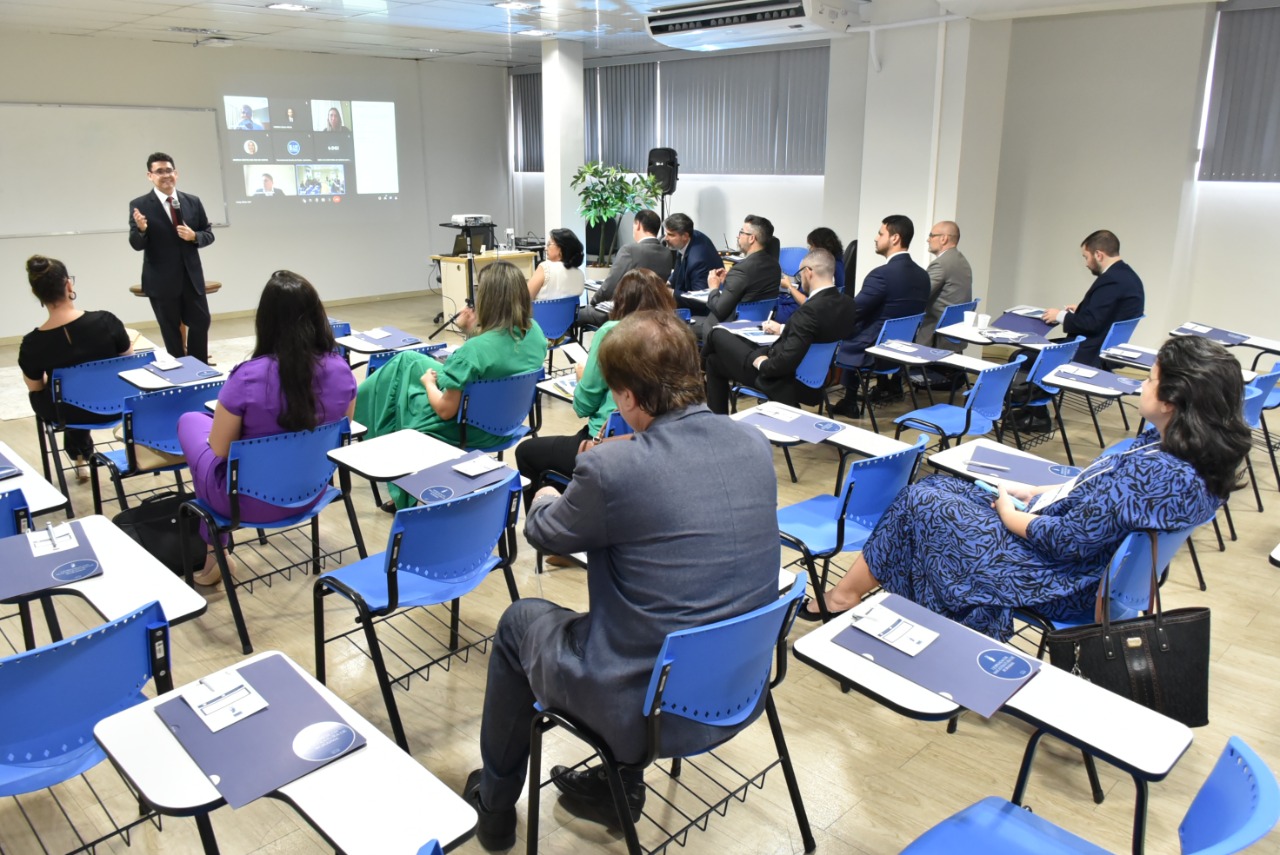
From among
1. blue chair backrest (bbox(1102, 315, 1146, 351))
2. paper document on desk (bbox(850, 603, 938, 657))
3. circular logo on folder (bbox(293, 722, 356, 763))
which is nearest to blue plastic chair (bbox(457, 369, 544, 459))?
Result: paper document on desk (bbox(850, 603, 938, 657))

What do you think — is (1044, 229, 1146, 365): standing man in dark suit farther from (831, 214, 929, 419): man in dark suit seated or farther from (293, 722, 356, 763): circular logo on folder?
(293, 722, 356, 763): circular logo on folder

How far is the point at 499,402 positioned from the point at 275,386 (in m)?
1.08

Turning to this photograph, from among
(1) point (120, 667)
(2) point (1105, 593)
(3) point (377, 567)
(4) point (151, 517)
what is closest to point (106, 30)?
(4) point (151, 517)

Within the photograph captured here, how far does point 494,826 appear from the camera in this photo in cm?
226

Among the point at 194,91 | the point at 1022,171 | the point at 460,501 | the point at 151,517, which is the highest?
the point at 194,91

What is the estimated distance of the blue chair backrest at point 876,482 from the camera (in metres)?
2.90

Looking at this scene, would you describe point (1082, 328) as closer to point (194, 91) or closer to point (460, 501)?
point (460, 501)

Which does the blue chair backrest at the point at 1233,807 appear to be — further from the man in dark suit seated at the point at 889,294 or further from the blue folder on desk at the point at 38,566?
the man in dark suit seated at the point at 889,294

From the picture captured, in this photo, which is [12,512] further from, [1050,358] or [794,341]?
[1050,358]

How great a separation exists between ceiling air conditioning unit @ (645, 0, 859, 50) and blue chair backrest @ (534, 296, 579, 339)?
2.66 m

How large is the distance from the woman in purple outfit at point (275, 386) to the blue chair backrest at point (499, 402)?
0.74 metres

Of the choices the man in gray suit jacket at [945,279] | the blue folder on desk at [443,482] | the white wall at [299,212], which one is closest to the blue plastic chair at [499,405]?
the blue folder on desk at [443,482]

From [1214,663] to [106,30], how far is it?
31.4 feet

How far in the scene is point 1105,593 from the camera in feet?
8.02
